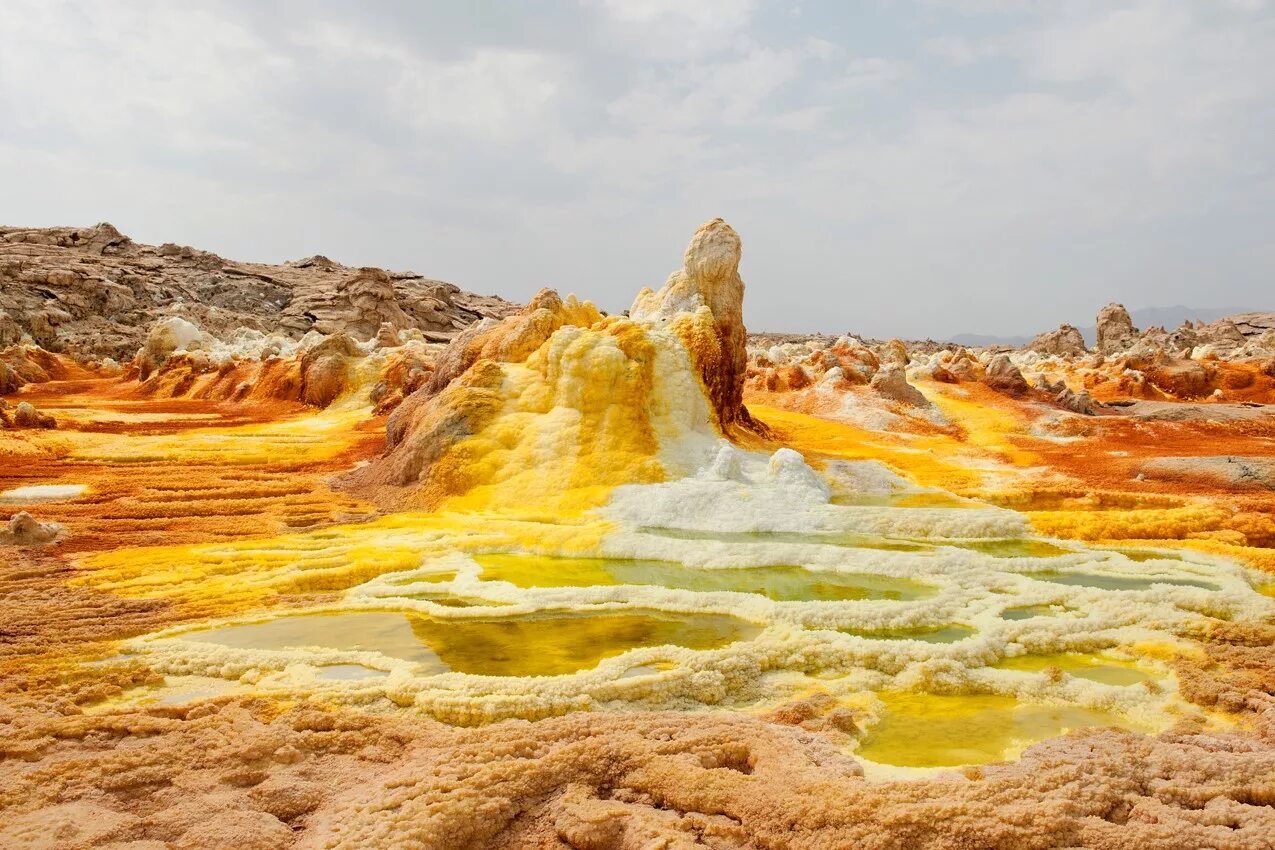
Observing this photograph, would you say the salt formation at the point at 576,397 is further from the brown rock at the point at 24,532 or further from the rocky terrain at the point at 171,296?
the rocky terrain at the point at 171,296

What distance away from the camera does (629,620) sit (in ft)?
38.0

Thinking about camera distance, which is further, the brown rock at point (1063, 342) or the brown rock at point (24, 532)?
the brown rock at point (1063, 342)

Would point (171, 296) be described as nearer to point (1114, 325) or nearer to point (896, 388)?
point (896, 388)

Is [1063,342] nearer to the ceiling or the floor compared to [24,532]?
nearer to the ceiling

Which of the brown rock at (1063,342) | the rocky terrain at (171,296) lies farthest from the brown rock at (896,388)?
the brown rock at (1063,342)

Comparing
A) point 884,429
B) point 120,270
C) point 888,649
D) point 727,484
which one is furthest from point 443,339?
point 888,649

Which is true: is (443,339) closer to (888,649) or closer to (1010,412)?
(1010,412)

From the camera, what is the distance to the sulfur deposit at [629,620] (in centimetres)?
604

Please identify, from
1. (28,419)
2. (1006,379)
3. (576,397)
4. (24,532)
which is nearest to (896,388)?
(1006,379)

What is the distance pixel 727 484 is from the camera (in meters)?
18.5

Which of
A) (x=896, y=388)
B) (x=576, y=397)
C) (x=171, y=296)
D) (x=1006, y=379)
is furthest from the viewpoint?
(x=171, y=296)

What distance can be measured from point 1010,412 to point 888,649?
28016mm

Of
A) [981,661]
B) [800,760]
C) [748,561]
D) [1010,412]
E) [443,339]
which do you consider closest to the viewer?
[800,760]

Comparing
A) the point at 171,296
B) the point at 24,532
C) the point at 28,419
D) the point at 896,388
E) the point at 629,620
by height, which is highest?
the point at 171,296
